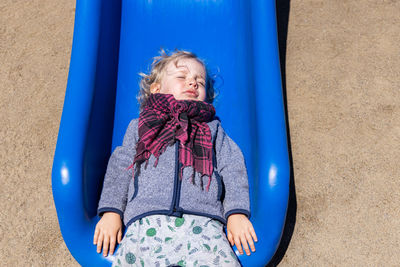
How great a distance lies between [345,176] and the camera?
2189 millimetres

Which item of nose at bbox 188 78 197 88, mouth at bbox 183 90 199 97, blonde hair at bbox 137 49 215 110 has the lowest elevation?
mouth at bbox 183 90 199 97

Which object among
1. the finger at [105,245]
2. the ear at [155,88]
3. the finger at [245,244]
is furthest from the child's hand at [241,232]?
the ear at [155,88]

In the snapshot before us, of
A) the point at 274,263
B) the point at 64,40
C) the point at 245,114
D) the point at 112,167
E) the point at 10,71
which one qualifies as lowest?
the point at 274,263

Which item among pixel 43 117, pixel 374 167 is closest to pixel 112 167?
pixel 43 117

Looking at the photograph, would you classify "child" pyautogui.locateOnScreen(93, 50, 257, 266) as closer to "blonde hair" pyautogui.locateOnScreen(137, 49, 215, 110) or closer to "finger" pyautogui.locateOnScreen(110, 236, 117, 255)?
"finger" pyautogui.locateOnScreen(110, 236, 117, 255)

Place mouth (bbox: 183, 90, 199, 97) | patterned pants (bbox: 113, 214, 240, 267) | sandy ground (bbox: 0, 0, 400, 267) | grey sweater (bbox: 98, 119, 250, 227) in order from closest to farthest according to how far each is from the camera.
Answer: patterned pants (bbox: 113, 214, 240, 267), grey sweater (bbox: 98, 119, 250, 227), mouth (bbox: 183, 90, 199, 97), sandy ground (bbox: 0, 0, 400, 267)

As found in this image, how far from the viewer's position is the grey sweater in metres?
1.61

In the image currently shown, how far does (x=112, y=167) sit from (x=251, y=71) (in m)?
0.87

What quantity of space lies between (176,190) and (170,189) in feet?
0.09

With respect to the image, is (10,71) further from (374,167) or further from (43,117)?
(374,167)

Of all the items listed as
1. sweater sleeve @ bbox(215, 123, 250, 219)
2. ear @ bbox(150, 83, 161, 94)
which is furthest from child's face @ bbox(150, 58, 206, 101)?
sweater sleeve @ bbox(215, 123, 250, 219)

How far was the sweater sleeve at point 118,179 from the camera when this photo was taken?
1.68 meters

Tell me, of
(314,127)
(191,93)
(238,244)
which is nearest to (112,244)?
(238,244)

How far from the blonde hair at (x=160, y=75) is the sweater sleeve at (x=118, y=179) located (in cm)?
32
